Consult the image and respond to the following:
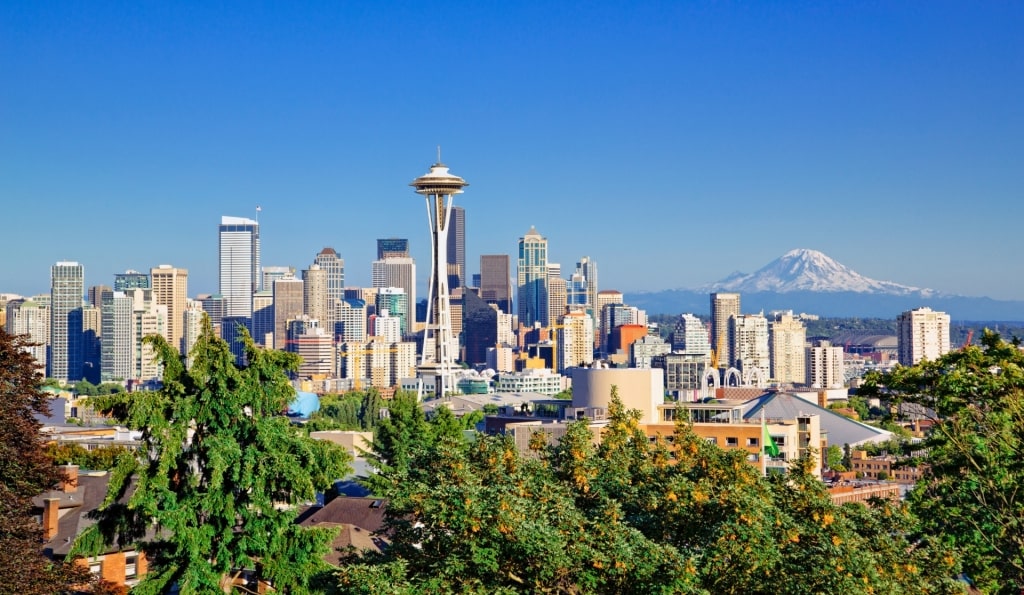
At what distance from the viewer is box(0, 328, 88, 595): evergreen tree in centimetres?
1998

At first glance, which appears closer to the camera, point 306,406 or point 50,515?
point 50,515

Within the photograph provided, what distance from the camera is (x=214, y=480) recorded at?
17844 millimetres

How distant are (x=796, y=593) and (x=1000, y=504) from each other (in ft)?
10.8

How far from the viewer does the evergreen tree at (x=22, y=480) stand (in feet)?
65.6

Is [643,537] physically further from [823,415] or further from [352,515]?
[823,415]

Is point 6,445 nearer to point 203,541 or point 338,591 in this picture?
point 203,541

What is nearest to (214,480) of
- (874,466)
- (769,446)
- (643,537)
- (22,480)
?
(643,537)

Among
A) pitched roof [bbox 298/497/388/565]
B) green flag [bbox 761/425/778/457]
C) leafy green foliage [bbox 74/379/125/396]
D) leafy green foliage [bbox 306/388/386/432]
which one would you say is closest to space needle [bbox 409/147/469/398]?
leafy green foliage [bbox 306/388/386/432]

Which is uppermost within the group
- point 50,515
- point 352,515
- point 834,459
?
point 50,515

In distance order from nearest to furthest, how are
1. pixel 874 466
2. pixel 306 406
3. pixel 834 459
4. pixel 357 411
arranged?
pixel 834 459 → pixel 874 466 → pixel 306 406 → pixel 357 411

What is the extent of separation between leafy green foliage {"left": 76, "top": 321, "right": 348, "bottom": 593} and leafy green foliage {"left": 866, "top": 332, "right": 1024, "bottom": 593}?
8.16m

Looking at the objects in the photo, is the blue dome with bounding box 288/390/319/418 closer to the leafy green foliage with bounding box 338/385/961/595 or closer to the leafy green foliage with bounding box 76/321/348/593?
the leafy green foliage with bounding box 76/321/348/593

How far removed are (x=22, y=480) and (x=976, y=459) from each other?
14.6m

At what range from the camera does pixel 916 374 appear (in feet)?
61.4
